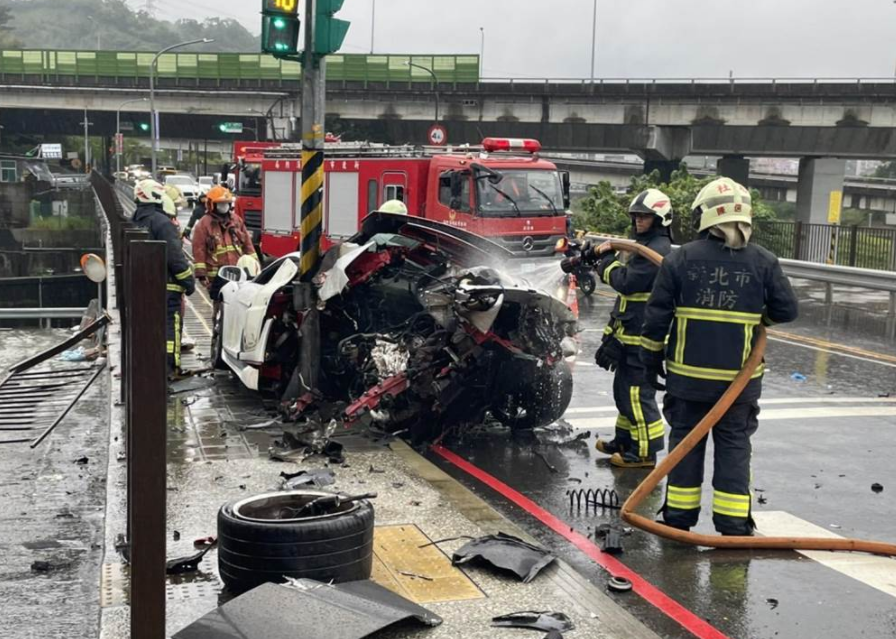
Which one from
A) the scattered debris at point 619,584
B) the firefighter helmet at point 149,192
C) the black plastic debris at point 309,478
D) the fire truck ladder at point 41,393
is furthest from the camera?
the firefighter helmet at point 149,192

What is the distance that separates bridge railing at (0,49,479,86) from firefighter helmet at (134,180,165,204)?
42.3 m

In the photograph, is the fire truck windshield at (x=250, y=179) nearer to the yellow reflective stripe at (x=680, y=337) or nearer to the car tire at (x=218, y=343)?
the car tire at (x=218, y=343)

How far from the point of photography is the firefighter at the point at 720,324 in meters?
6.03

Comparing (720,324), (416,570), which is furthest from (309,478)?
(720,324)

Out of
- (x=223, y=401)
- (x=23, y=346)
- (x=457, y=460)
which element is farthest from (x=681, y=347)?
(x=23, y=346)

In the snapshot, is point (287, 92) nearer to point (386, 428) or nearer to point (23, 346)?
point (23, 346)

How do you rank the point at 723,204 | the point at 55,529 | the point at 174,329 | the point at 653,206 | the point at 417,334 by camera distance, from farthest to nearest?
the point at 174,329
the point at 417,334
the point at 653,206
the point at 55,529
the point at 723,204

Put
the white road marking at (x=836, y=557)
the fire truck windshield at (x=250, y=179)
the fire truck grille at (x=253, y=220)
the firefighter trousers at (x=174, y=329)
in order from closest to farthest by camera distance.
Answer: the white road marking at (x=836, y=557)
the firefighter trousers at (x=174, y=329)
the fire truck grille at (x=253, y=220)
the fire truck windshield at (x=250, y=179)

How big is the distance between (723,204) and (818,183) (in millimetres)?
41607

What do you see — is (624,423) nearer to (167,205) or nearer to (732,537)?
Answer: (732,537)

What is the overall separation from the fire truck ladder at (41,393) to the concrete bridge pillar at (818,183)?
37331 mm

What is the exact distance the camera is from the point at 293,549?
486 centimetres

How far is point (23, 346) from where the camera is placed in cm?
1738

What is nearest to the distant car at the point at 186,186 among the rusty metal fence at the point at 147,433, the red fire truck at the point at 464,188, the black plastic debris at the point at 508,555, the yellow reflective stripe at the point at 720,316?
the red fire truck at the point at 464,188
